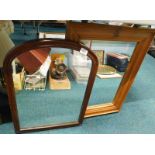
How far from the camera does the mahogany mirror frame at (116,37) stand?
1.02 m

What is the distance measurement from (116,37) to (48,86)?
866 mm

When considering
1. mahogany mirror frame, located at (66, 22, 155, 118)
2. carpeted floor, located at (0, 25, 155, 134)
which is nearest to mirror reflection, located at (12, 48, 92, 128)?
carpeted floor, located at (0, 25, 155, 134)

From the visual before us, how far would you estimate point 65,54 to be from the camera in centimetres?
202

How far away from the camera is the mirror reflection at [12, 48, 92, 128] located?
4.65ft

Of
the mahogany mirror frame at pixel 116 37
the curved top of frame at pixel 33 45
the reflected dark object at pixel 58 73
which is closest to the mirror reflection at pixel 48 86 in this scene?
the reflected dark object at pixel 58 73

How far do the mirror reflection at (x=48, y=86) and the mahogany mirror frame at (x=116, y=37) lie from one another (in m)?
0.21

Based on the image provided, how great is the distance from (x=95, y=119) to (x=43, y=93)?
51 centimetres

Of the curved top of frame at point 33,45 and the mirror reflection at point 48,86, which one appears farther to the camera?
the mirror reflection at point 48,86

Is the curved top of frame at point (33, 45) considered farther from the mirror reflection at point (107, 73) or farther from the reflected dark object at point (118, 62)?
the reflected dark object at point (118, 62)
